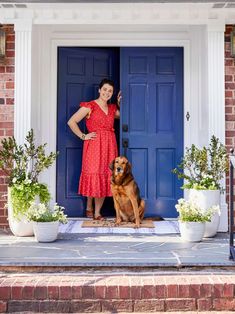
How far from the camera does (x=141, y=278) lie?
344 cm

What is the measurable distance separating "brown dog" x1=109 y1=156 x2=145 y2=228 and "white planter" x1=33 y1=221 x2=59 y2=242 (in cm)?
109

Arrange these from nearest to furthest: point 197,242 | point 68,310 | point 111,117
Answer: point 68,310
point 197,242
point 111,117

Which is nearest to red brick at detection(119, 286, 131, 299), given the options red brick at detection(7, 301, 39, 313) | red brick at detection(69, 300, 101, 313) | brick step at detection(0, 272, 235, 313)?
brick step at detection(0, 272, 235, 313)

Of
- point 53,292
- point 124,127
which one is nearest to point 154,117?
point 124,127

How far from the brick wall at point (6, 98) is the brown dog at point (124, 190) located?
1.25 m

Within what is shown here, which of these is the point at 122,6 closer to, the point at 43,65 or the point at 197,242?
the point at 43,65

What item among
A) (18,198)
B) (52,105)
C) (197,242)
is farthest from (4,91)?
(197,242)

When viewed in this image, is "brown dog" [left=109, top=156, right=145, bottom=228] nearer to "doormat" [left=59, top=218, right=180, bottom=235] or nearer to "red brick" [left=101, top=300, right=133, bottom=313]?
"doormat" [left=59, top=218, right=180, bottom=235]

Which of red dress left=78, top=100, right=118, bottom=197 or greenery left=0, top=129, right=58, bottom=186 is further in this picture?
red dress left=78, top=100, right=118, bottom=197

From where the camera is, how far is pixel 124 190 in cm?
534

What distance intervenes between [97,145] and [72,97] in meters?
0.77

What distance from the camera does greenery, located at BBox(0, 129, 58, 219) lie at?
4.68m

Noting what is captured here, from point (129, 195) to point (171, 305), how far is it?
2.09 meters

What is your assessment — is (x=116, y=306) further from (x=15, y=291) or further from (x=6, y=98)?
(x=6, y=98)
